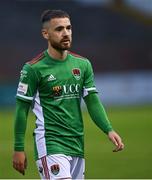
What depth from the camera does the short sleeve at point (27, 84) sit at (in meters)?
6.46

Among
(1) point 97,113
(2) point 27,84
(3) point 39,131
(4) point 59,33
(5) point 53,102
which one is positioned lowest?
(3) point 39,131

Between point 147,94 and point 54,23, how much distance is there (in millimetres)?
22789

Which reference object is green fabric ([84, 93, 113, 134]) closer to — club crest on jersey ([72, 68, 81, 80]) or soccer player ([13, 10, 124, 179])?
soccer player ([13, 10, 124, 179])

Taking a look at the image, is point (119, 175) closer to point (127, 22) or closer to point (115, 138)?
Result: point (115, 138)

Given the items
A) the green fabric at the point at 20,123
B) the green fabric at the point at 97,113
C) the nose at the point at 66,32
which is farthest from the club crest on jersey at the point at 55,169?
the nose at the point at 66,32

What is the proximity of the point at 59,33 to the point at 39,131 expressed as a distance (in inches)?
34.7

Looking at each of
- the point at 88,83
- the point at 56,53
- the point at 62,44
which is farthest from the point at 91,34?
the point at 62,44

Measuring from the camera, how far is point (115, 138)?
6.52 meters

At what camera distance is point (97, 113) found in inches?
266

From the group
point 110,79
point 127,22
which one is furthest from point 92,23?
point 110,79

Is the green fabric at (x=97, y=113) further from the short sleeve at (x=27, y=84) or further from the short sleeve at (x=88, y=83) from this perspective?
the short sleeve at (x=27, y=84)

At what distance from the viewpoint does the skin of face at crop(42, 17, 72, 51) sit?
6527 mm

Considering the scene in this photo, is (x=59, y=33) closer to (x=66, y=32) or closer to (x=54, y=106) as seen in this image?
(x=66, y=32)

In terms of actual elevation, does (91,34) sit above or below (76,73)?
above
